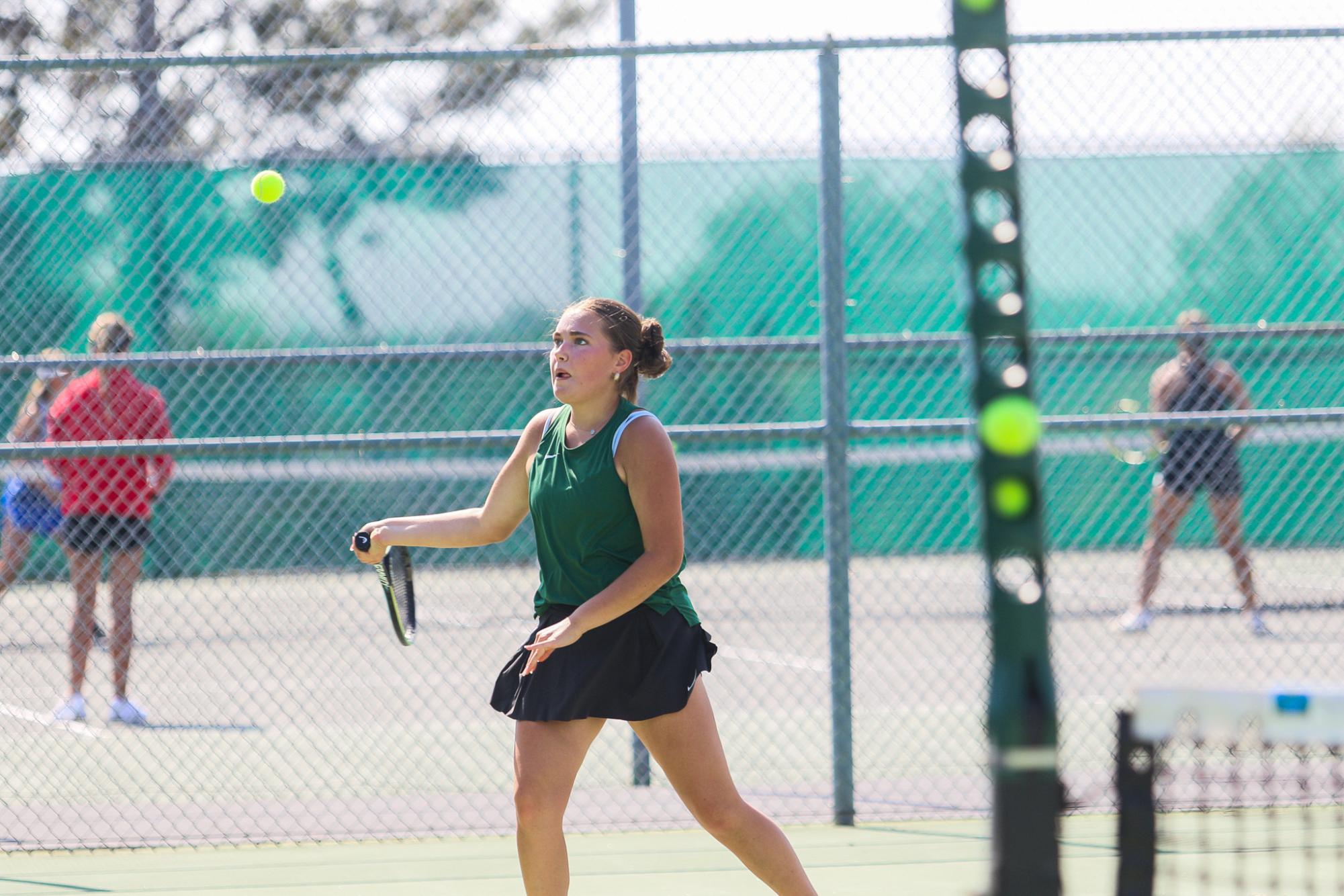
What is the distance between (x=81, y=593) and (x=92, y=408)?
2.79ft

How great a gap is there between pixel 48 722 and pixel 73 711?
1.53ft

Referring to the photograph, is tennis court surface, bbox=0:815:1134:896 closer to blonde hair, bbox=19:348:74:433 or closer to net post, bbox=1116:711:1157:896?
net post, bbox=1116:711:1157:896

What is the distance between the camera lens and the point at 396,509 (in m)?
12.2

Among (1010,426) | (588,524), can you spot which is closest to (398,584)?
(588,524)

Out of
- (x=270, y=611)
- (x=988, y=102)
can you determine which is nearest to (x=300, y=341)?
(x=270, y=611)

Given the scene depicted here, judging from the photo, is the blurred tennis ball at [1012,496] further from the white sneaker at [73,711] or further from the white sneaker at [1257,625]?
the white sneaker at [1257,625]

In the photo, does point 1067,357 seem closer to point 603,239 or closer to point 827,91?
point 603,239

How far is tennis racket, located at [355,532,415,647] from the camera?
12.1ft

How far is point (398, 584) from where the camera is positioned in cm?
386

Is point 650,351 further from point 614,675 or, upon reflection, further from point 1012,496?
point 1012,496

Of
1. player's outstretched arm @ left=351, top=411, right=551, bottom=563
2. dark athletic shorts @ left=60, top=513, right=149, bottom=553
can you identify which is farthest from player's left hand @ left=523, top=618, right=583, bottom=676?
dark athletic shorts @ left=60, top=513, right=149, bottom=553

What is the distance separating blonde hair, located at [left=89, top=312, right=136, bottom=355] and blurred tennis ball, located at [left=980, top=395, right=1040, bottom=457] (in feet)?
20.6

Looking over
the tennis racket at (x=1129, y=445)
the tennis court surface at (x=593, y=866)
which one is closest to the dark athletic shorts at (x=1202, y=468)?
the tennis racket at (x=1129, y=445)

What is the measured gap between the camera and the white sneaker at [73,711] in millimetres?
6684
